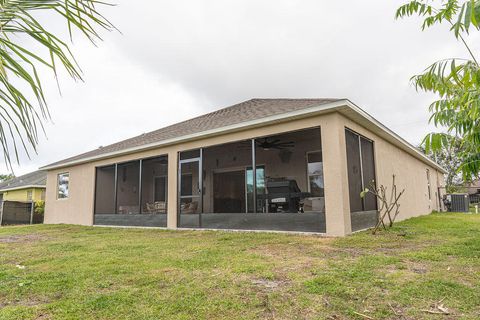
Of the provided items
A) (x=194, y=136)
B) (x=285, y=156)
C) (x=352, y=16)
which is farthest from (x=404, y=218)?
(x=194, y=136)

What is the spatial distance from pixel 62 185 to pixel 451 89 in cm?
1522

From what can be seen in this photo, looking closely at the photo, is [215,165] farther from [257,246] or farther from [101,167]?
[257,246]

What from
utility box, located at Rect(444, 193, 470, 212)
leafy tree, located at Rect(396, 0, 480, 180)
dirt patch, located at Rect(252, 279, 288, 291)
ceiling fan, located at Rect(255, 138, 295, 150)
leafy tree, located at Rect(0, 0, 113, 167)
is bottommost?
dirt patch, located at Rect(252, 279, 288, 291)

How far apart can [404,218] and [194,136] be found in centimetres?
756

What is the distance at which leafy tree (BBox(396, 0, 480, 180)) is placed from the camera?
2971 millimetres

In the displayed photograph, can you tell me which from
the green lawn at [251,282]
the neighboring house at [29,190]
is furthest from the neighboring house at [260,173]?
the neighboring house at [29,190]

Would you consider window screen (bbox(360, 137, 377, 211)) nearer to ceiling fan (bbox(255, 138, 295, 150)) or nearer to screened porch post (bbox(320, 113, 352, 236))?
screened porch post (bbox(320, 113, 352, 236))

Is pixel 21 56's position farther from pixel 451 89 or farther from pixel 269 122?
pixel 269 122

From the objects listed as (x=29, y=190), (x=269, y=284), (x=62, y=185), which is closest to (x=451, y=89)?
(x=269, y=284)

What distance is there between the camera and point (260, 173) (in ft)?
38.2

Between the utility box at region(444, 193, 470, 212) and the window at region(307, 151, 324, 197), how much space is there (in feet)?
34.6

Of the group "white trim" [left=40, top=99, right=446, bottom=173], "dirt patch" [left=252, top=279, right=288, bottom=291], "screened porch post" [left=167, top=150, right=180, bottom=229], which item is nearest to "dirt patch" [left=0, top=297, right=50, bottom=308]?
"dirt patch" [left=252, top=279, right=288, bottom=291]

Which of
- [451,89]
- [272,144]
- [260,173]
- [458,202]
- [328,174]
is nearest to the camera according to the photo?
[451,89]

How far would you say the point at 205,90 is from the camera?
1602 cm
